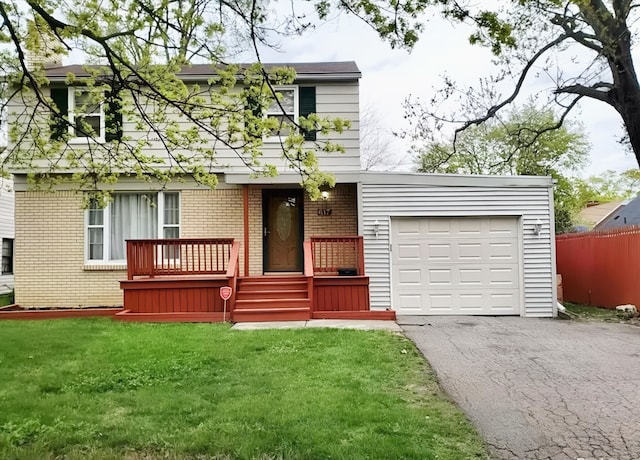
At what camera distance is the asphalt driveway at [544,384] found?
12.0 feet

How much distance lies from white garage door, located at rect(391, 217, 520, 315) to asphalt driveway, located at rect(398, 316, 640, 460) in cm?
179

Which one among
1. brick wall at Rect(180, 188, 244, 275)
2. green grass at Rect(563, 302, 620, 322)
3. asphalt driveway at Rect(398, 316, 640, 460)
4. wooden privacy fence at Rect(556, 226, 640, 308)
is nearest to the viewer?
asphalt driveway at Rect(398, 316, 640, 460)

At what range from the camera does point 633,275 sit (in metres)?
11.7

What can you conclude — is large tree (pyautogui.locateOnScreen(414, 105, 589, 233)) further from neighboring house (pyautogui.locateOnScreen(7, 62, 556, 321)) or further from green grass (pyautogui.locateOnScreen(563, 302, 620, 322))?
neighboring house (pyautogui.locateOnScreen(7, 62, 556, 321))

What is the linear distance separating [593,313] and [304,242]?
6.68 metres

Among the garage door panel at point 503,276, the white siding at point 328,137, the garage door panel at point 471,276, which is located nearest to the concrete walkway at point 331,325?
the garage door panel at point 471,276

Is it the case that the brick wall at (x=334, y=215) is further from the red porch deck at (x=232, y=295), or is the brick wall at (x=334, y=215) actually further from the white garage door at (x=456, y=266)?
the red porch deck at (x=232, y=295)

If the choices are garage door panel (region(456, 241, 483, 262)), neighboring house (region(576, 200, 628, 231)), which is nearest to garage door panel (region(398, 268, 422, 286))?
garage door panel (region(456, 241, 483, 262))

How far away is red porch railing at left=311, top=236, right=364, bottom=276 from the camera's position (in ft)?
34.4

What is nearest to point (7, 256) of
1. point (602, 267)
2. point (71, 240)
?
point (71, 240)

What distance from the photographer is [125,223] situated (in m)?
12.0

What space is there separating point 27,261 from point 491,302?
10155 mm

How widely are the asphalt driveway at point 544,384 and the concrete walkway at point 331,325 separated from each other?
0.42 meters

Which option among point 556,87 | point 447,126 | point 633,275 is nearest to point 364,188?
point 447,126
